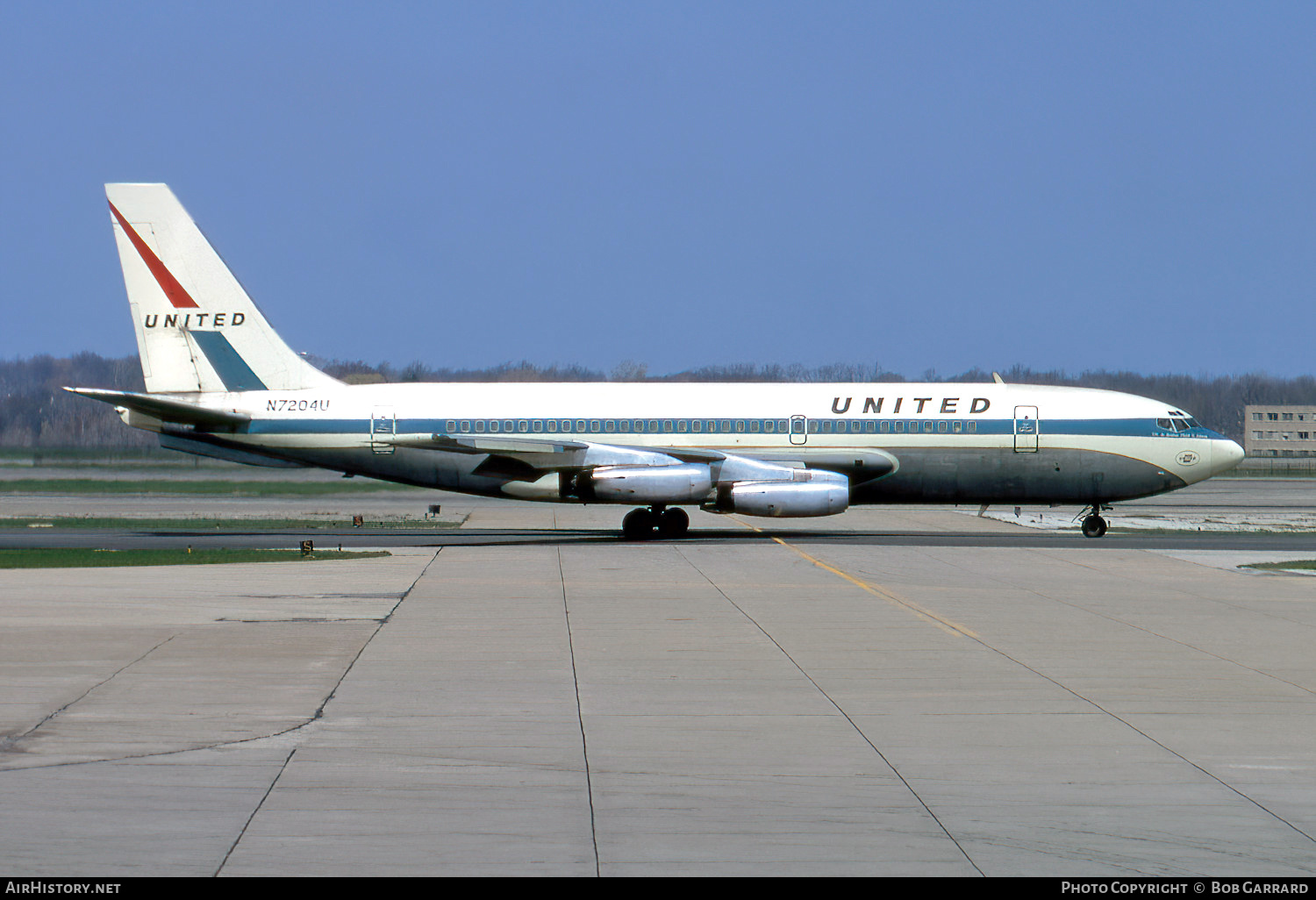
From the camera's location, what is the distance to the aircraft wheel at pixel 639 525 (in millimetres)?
36156

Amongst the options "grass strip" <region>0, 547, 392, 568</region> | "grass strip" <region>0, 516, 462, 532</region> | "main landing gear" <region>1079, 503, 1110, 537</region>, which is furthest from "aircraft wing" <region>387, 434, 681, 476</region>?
"main landing gear" <region>1079, 503, 1110, 537</region>

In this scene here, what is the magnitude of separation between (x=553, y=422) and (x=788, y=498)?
682 centimetres

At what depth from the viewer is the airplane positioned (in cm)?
3541

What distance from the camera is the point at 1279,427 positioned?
188625 mm

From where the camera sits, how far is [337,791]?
8.88 metres

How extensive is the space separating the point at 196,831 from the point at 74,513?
42541 mm

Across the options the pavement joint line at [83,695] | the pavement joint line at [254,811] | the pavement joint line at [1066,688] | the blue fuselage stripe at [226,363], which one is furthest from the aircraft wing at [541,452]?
the pavement joint line at [254,811]

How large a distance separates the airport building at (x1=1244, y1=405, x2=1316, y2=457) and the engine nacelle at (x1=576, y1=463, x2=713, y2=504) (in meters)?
168

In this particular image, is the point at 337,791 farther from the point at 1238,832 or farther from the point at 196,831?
the point at 1238,832

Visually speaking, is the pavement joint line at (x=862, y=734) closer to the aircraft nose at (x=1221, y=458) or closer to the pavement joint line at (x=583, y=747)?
the pavement joint line at (x=583, y=747)

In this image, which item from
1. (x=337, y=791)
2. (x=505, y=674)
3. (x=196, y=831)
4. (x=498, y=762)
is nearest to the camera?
(x=196, y=831)

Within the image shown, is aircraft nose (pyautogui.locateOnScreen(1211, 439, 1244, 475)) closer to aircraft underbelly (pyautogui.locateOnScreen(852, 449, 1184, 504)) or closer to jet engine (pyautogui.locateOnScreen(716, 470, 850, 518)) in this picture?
aircraft underbelly (pyautogui.locateOnScreen(852, 449, 1184, 504))

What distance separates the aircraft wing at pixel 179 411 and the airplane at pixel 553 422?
0.07 m

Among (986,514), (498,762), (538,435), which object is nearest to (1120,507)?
(986,514)
